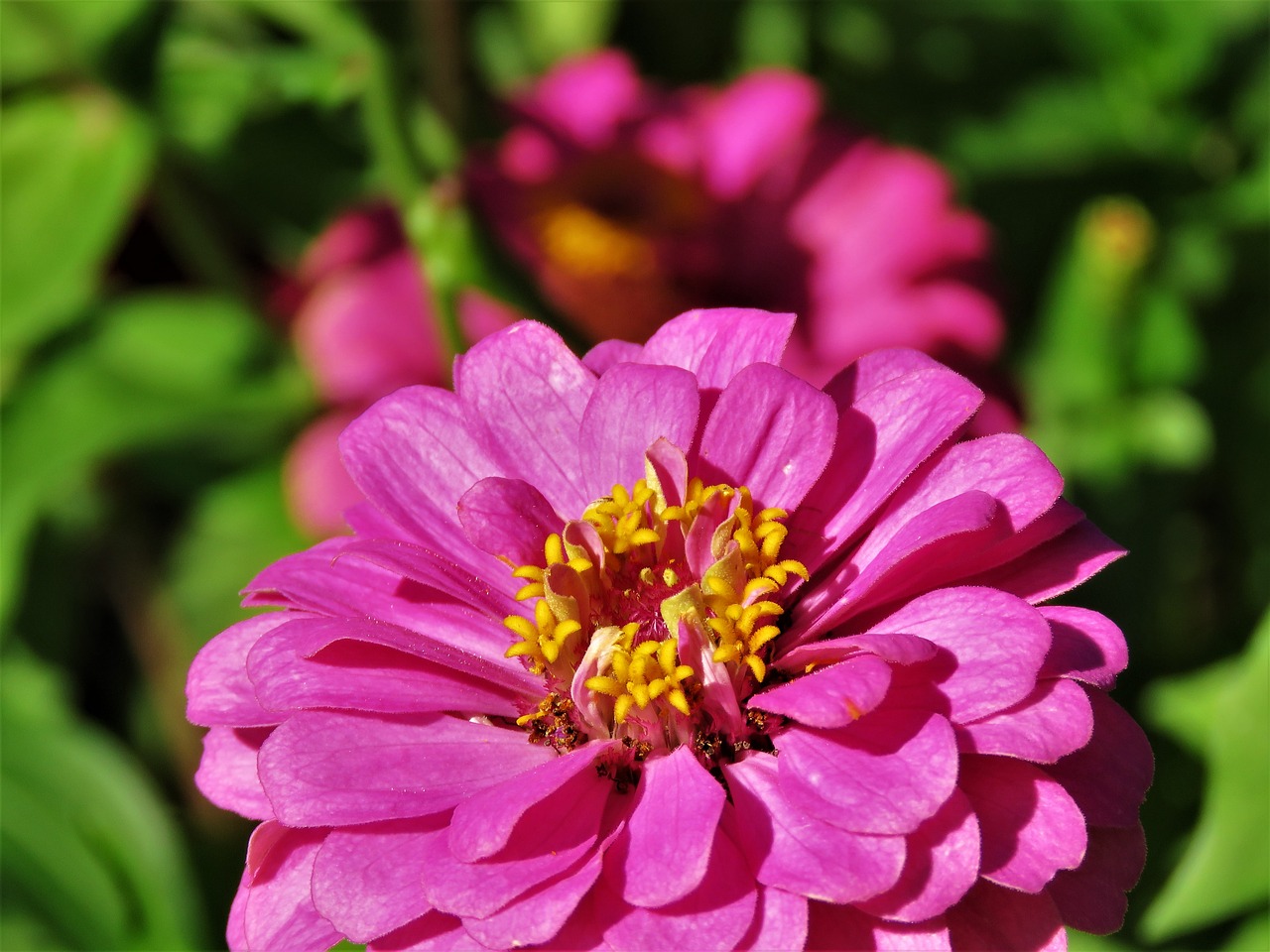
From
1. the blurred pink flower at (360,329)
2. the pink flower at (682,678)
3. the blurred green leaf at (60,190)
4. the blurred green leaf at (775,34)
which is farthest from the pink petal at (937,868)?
the blurred green leaf at (775,34)

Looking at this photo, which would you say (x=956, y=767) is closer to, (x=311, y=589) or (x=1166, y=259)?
(x=311, y=589)

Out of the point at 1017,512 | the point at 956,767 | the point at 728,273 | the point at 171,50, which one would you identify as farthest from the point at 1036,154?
the point at 956,767

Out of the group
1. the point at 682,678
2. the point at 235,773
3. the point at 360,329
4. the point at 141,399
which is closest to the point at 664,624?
the point at 682,678

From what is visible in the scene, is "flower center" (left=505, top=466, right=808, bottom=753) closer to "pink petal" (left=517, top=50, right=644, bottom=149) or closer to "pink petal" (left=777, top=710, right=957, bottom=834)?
"pink petal" (left=777, top=710, right=957, bottom=834)

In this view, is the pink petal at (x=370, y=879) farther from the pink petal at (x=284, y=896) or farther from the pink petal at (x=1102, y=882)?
the pink petal at (x=1102, y=882)

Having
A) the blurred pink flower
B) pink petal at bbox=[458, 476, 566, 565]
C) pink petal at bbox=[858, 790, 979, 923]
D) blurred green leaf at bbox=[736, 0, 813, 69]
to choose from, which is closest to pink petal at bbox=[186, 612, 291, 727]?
pink petal at bbox=[458, 476, 566, 565]

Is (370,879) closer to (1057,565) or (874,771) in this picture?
(874,771)
